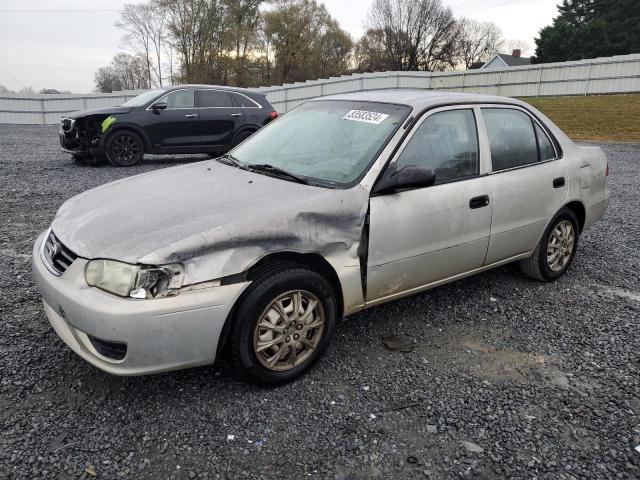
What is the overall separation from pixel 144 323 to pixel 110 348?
0.27 meters

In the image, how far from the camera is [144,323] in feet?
7.76

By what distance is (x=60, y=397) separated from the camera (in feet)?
8.86

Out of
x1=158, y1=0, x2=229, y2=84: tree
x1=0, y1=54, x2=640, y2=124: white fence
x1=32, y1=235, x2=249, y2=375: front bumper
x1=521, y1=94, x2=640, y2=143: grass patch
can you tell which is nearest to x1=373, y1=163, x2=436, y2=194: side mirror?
x1=32, y1=235, x2=249, y2=375: front bumper

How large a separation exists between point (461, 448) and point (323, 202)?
4.83ft

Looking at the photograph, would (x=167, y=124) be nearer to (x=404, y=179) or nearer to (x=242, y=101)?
(x=242, y=101)

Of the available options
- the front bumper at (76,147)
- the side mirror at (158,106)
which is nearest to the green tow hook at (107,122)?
the front bumper at (76,147)

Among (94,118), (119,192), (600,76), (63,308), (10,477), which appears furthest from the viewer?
(600,76)

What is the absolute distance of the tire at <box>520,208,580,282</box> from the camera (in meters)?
4.30

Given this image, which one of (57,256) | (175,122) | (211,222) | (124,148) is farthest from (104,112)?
(211,222)

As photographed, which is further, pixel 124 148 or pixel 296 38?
pixel 296 38

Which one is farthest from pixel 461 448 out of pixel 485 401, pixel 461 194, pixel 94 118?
pixel 94 118

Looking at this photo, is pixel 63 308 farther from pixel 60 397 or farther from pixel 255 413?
pixel 255 413

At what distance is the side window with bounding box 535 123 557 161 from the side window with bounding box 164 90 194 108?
8.19 metres

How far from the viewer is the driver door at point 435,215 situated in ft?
10.3
